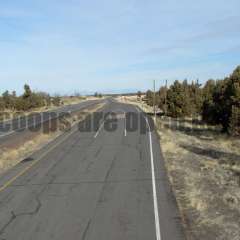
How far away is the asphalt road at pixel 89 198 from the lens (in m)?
11.2

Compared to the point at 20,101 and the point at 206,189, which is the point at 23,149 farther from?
the point at 20,101

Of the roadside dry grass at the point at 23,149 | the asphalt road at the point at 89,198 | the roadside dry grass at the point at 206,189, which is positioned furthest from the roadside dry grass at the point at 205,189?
the roadside dry grass at the point at 23,149

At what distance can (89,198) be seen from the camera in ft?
48.4

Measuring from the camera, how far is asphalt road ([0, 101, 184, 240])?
1117 cm

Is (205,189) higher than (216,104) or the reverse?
the reverse

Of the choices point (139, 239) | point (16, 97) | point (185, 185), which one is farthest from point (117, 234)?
point (16, 97)

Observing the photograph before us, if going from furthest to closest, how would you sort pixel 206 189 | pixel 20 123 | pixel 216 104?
pixel 20 123 < pixel 216 104 < pixel 206 189

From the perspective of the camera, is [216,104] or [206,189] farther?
[216,104]

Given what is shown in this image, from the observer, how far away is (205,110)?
A: 166 ft

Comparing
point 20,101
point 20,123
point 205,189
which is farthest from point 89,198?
point 20,101

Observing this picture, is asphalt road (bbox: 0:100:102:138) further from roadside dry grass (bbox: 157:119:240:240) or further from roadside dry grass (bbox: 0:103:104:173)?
roadside dry grass (bbox: 157:119:240:240)

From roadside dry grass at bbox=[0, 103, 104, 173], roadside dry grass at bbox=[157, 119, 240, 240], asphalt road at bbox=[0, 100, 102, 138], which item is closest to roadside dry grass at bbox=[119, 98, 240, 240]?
roadside dry grass at bbox=[157, 119, 240, 240]

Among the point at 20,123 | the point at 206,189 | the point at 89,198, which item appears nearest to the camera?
the point at 89,198

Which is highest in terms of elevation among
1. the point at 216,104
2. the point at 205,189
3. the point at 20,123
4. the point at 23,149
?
the point at 216,104
